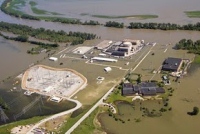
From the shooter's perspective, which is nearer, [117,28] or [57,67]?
[57,67]

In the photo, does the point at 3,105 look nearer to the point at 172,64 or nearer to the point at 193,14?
the point at 172,64

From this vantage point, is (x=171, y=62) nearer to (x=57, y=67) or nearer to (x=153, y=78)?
(x=153, y=78)

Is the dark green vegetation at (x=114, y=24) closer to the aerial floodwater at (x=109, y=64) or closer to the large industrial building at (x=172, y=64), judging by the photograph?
the aerial floodwater at (x=109, y=64)

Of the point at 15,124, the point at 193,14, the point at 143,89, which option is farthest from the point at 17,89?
the point at 193,14

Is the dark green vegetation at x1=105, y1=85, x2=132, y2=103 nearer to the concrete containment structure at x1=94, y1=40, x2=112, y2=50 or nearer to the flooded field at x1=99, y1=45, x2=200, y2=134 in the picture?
the flooded field at x1=99, y1=45, x2=200, y2=134

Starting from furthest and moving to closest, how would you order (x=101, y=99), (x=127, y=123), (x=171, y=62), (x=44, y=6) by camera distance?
(x=44, y=6) → (x=171, y=62) → (x=101, y=99) → (x=127, y=123)

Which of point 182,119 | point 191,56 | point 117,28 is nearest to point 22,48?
point 117,28
